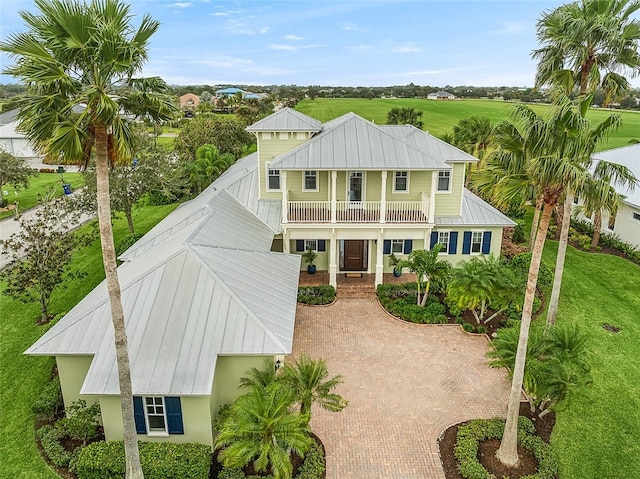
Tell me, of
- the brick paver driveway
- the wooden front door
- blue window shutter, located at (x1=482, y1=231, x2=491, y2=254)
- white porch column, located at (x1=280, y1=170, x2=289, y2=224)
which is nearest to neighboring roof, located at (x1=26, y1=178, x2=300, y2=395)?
the brick paver driveway

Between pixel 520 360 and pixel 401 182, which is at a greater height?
pixel 401 182

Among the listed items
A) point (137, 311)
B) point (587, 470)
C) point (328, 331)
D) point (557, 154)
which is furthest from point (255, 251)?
point (587, 470)

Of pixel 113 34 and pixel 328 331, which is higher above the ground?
pixel 113 34

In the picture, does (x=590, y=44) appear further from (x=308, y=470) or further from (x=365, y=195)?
(x=308, y=470)

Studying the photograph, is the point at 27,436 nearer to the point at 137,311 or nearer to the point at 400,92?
the point at 137,311

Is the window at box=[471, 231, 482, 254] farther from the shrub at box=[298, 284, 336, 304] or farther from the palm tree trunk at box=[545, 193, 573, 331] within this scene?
the shrub at box=[298, 284, 336, 304]

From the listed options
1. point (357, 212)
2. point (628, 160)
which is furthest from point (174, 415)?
point (628, 160)
